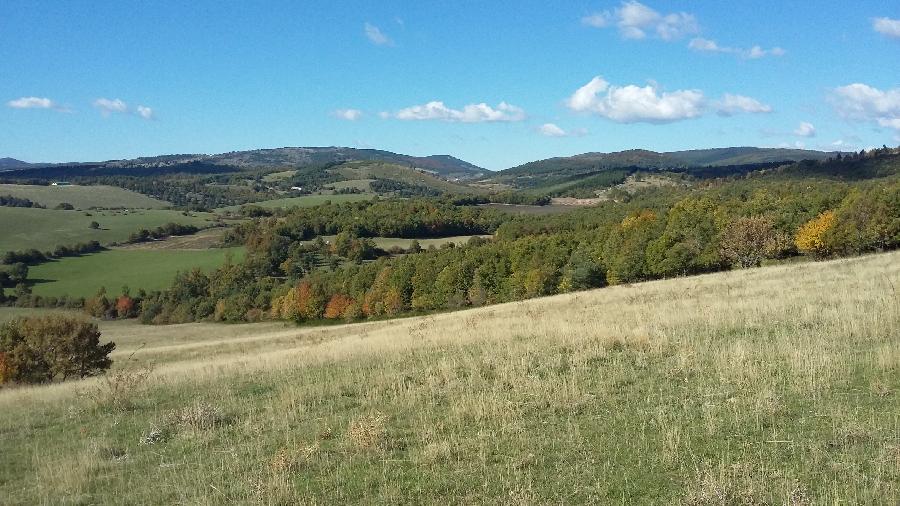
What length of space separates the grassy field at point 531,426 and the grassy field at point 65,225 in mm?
130094

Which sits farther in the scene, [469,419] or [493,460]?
[469,419]

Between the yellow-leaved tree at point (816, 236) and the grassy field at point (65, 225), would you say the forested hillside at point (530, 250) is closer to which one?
the yellow-leaved tree at point (816, 236)

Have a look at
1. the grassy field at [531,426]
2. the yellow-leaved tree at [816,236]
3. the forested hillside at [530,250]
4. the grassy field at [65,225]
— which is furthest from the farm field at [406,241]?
the grassy field at [531,426]

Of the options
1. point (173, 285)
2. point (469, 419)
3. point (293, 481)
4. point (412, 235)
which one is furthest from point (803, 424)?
point (412, 235)

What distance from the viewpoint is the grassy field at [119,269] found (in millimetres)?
107000

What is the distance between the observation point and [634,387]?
940 cm

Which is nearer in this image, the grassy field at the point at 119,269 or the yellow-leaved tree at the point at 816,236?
the yellow-leaved tree at the point at 816,236

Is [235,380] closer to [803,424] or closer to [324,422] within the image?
[324,422]

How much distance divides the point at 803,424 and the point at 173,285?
381ft

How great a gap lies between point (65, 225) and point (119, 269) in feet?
110

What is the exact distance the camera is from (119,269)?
116125 mm

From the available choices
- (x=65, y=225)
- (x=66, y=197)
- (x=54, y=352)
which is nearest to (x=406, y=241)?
(x=65, y=225)

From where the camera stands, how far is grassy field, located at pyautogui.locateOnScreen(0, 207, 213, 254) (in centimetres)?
12138

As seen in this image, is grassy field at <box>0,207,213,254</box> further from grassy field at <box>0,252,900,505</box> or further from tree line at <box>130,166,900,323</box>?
grassy field at <box>0,252,900,505</box>
